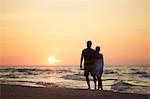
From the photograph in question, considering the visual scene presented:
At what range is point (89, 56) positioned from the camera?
6.80m

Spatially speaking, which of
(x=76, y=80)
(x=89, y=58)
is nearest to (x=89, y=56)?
(x=89, y=58)

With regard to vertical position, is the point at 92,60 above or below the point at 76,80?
above

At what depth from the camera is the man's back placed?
6.78 metres

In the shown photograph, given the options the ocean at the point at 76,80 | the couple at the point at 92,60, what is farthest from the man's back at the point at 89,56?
the ocean at the point at 76,80

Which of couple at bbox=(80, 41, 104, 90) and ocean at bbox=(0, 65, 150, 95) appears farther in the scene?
ocean at bbox=(0, 65, 150, 95)

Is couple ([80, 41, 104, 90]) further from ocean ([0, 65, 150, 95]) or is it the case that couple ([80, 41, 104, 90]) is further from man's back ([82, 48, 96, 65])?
ocean ([0, 65, 150, 95])

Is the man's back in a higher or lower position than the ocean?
higher

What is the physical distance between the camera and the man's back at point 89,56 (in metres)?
6.78

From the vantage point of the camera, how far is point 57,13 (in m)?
6.98

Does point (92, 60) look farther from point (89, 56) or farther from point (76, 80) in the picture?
point (76, 80)

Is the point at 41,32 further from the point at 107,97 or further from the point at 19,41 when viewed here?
the point at 107,97

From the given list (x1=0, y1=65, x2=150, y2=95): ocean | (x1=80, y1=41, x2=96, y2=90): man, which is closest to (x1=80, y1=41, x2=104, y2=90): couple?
(x1=80, y1=41, x2=96, y2=90): man

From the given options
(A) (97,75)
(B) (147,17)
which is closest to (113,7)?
(B) (147,17)

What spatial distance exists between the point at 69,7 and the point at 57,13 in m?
0.34
